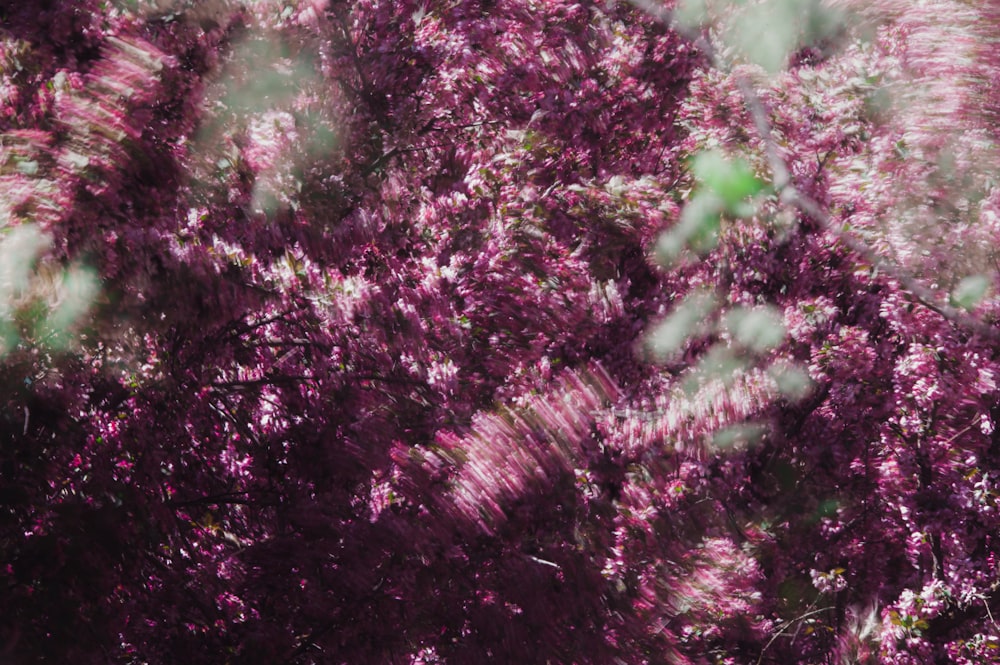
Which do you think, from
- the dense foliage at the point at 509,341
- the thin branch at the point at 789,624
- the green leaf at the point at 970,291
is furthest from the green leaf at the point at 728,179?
the thin branch at the point at 789,624

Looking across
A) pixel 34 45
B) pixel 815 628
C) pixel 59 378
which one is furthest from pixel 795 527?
pixel 34 45

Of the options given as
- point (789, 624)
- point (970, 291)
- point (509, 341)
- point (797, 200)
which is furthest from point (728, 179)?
point (789, 624)

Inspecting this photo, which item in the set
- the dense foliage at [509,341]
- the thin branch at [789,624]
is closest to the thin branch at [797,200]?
the dense foliage at [509,341]

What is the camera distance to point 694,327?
3150mm

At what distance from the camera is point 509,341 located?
3.12 metres

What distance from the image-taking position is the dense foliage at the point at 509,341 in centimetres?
285

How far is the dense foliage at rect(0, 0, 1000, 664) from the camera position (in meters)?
2.85

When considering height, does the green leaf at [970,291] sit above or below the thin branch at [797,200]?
below

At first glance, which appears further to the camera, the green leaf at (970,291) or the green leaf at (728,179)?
the green leaf at (728,179)

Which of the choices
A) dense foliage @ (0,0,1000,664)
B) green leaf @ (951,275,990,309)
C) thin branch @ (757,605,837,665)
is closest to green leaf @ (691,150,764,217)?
dense foliage @ (0,0,1000,664)

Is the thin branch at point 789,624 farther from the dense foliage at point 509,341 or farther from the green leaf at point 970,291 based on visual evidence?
the green leaf at point 970,291

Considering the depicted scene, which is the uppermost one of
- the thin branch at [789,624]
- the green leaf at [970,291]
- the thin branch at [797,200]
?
the thin branch at [797,200]

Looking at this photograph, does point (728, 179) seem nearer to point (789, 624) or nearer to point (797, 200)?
point (797, 200)

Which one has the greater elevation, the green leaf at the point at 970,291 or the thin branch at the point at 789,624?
the green leaf at the point at 970,291
